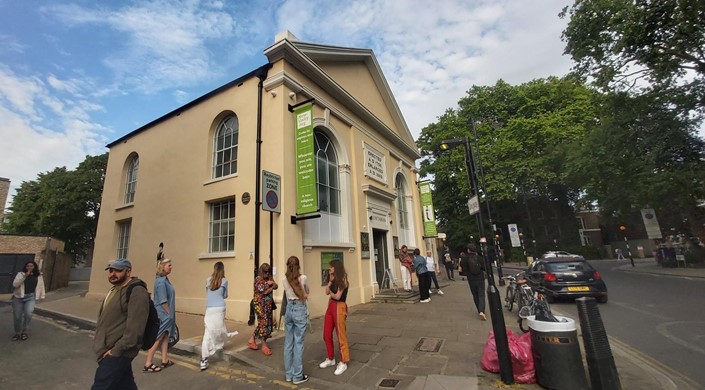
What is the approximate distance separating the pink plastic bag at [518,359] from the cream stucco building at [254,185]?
5.23 metres

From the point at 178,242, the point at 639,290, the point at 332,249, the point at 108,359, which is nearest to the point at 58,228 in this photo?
the point at 178,242

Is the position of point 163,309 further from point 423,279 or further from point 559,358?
point 423,279

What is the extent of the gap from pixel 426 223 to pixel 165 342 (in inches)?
614

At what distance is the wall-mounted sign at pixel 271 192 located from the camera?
26.6 feet

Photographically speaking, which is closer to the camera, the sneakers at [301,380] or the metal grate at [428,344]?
the sneakers at [301,380]

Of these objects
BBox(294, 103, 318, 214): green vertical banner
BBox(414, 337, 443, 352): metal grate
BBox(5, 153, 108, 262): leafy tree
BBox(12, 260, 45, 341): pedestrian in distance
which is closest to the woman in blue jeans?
BBox(414, 337, 443, 352): metal grate

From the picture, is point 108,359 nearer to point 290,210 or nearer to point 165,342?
point 165,342

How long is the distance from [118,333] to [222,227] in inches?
293

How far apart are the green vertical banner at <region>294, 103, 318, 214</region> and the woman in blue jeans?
3.80m

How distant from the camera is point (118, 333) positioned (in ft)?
10.0

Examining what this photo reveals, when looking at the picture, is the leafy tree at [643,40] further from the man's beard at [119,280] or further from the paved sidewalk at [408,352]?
the man's beard at [119,280]

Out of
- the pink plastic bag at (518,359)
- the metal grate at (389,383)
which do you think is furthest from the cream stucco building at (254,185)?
the pink plastic bag at (518,359)

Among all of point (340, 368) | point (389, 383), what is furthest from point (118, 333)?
point (389, 383)

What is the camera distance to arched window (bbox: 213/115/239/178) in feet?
35.3
